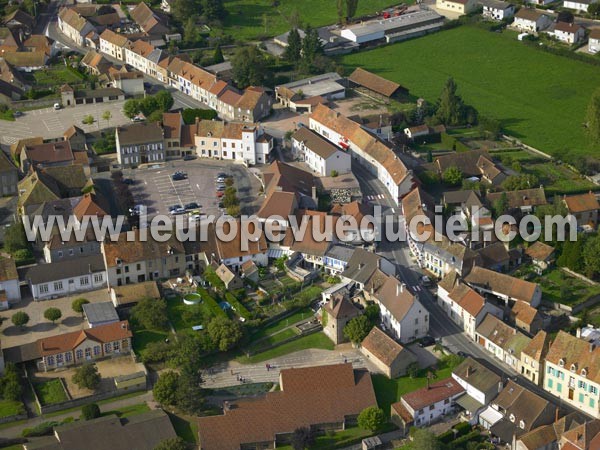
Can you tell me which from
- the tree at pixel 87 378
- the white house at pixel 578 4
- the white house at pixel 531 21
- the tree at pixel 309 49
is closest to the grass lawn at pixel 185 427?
the tree at pixel 87 378

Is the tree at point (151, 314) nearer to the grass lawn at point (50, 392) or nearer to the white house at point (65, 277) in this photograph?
the white house at point (65, 277)

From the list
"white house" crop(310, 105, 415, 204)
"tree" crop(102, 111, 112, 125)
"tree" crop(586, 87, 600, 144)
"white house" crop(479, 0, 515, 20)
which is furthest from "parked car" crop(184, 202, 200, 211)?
"white house" crop(479, 0, 515, 20)

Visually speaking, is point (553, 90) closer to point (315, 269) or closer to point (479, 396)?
point (315, 269)

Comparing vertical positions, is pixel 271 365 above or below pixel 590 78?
below

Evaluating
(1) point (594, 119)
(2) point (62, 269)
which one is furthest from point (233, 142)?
(1) point (594, 119)

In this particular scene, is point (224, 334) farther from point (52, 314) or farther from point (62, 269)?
point (62, 269)

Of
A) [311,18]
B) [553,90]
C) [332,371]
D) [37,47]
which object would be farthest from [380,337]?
[311,18]
